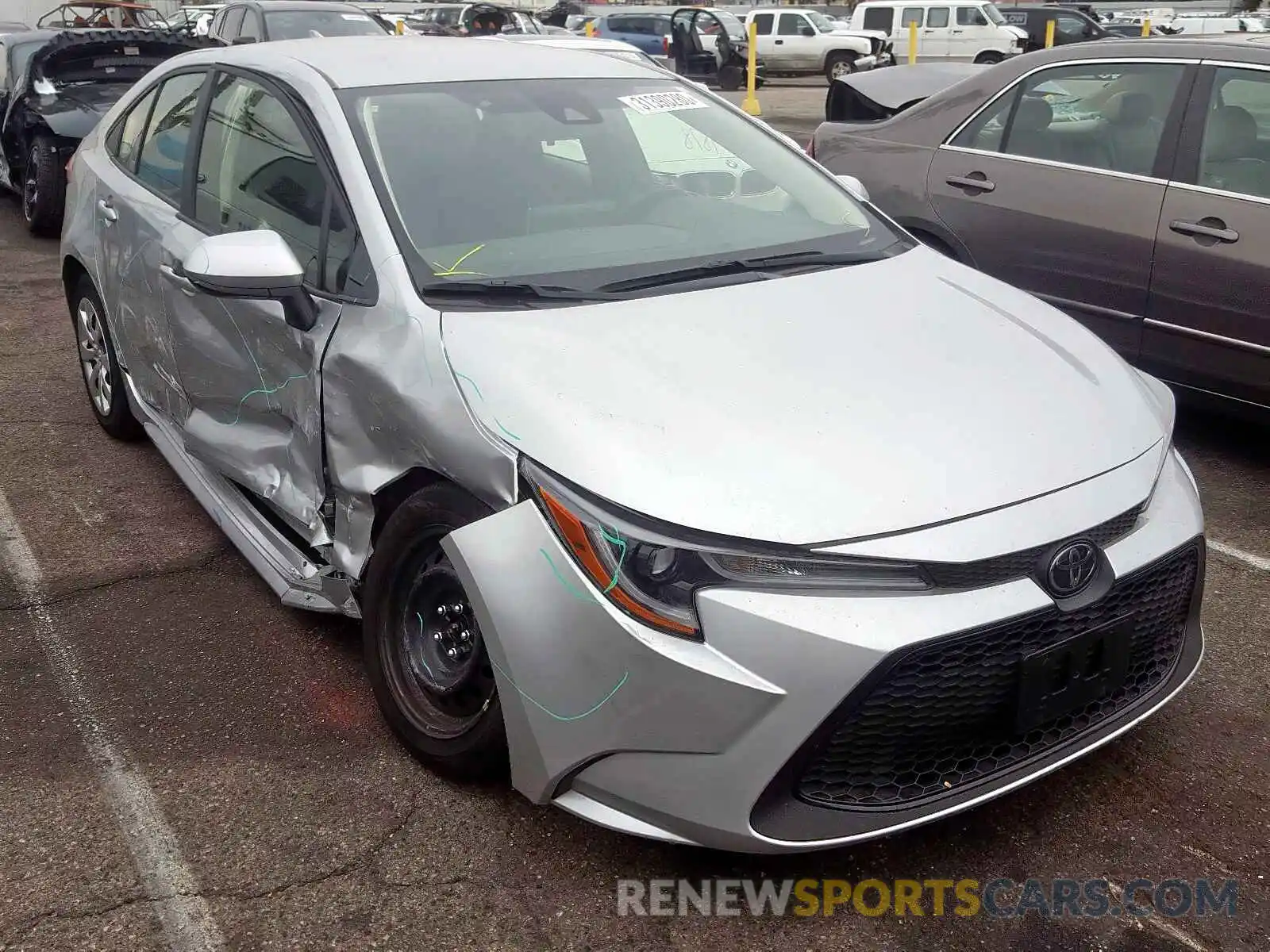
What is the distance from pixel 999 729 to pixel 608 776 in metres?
0.74

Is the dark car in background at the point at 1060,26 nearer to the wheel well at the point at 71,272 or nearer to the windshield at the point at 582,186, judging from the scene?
the wheel well at the point at 71,272

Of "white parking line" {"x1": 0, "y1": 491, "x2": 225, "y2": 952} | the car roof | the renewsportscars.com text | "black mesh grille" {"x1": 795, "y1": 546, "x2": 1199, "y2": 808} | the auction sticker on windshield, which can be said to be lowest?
the renewsportscars.com text

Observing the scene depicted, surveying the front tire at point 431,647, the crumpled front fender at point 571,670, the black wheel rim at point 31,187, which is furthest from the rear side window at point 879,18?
the crumpled front fender at point 571,670

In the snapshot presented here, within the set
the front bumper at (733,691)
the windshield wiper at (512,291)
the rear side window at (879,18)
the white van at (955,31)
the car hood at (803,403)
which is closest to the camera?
the front bumper at (733,691)

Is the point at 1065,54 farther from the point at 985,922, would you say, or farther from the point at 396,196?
the point at 985,922

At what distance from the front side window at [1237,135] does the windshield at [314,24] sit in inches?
353

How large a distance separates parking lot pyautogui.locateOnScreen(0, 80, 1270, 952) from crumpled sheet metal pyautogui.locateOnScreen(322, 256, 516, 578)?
0.54 meters

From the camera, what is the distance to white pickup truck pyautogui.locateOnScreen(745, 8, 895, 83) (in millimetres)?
29469

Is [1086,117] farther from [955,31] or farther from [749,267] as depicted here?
[955,31]

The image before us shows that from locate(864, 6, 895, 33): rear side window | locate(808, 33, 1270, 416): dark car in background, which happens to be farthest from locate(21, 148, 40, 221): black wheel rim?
locate(864, 6, 895, 33): rear side window

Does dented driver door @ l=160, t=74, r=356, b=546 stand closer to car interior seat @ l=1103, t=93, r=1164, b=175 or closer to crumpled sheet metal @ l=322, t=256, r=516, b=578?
crumpled sheet metal @ l=322, t=256, r=516, b=578

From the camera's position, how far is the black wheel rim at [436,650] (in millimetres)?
2561

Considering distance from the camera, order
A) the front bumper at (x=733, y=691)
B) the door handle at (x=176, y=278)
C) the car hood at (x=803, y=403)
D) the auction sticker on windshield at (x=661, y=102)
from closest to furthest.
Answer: the front bumper at (x=733, y=691) → the car hood at (x=803, y=403) → the door handle at (x=176, y=278) → the auction sticker on windshield at (x=661, y=102)

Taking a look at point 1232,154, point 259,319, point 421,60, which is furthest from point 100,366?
point 1232,154
